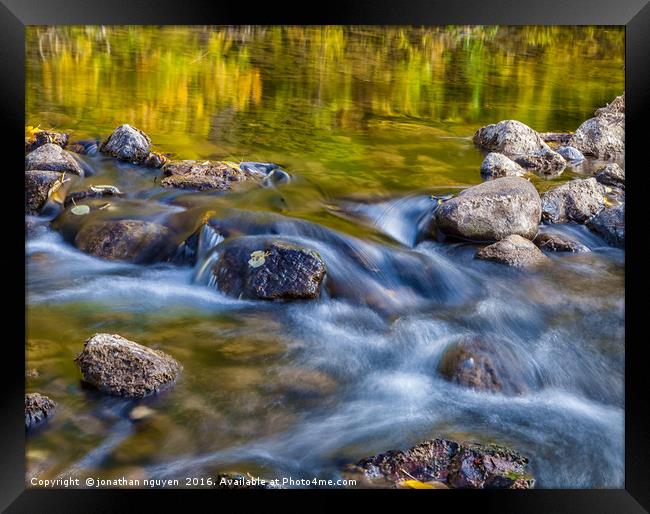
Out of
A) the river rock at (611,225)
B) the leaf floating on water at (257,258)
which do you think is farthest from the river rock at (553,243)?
the leaf floating on water at (257,258)

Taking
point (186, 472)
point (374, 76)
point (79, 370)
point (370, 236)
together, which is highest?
point (374, 76)

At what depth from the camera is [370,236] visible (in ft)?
12.6

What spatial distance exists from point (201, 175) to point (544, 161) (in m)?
1.80

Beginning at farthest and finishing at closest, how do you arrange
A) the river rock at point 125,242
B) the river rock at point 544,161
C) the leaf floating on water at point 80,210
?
the river rock at point 544,161 → the leaf floating on water at point 80,210 → the river rock at point 125,242

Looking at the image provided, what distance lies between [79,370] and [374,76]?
6.11 ft

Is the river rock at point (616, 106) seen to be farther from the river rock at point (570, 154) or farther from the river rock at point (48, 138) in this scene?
the river rock at point (48, 138)

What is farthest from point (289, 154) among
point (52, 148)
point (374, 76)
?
point (52, 148)

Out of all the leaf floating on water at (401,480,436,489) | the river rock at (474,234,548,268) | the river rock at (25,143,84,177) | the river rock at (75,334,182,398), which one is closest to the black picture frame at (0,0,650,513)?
the leaf floating on water at (401,480,436,489)

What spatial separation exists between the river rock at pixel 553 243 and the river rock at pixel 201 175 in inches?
58.1

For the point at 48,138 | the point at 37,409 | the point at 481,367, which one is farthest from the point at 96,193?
the point at 481,367

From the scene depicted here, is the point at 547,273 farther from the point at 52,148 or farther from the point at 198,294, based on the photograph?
the point at 52,148

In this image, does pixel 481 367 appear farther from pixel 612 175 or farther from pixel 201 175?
pixel 201 175

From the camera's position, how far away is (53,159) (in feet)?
12.2

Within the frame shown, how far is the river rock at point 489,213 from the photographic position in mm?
3912
